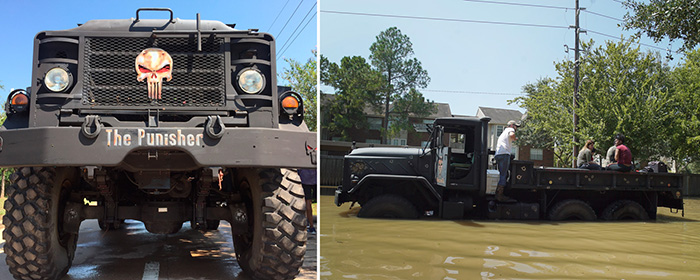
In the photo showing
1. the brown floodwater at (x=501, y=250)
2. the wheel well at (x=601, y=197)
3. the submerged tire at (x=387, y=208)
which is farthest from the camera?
the wheel well at (x=601, y=197)

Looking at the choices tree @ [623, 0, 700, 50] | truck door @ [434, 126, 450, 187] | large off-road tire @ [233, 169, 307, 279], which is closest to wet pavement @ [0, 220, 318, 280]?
large off-road tire @ [233, 169, 307, 279]

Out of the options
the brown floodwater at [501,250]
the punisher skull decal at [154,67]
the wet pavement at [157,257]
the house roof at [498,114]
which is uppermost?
the house roof at [498,114]

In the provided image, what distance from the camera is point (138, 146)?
14.9 feet

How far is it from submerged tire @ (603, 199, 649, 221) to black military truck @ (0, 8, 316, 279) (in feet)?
30.0

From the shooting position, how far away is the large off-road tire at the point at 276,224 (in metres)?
5.15

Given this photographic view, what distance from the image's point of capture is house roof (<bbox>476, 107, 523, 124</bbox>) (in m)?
54.4

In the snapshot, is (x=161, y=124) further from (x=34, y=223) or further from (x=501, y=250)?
(x=501, y=250)

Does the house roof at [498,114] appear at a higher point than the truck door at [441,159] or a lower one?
higher

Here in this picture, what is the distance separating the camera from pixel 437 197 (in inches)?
427

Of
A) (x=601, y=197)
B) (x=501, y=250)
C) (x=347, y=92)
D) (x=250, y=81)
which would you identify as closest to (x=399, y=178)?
(x=501, y=250)

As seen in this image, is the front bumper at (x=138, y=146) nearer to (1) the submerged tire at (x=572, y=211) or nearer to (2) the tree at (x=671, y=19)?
(1) the submerged tire at (x=572, y=211)

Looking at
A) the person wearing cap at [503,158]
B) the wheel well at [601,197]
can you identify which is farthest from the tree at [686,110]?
the person wearing cap at [503,158]

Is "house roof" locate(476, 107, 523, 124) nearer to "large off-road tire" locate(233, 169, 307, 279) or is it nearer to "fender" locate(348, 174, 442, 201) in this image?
"fender" locate(348, 174, 442, 201)

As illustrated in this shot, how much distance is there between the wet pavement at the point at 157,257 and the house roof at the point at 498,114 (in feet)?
155
